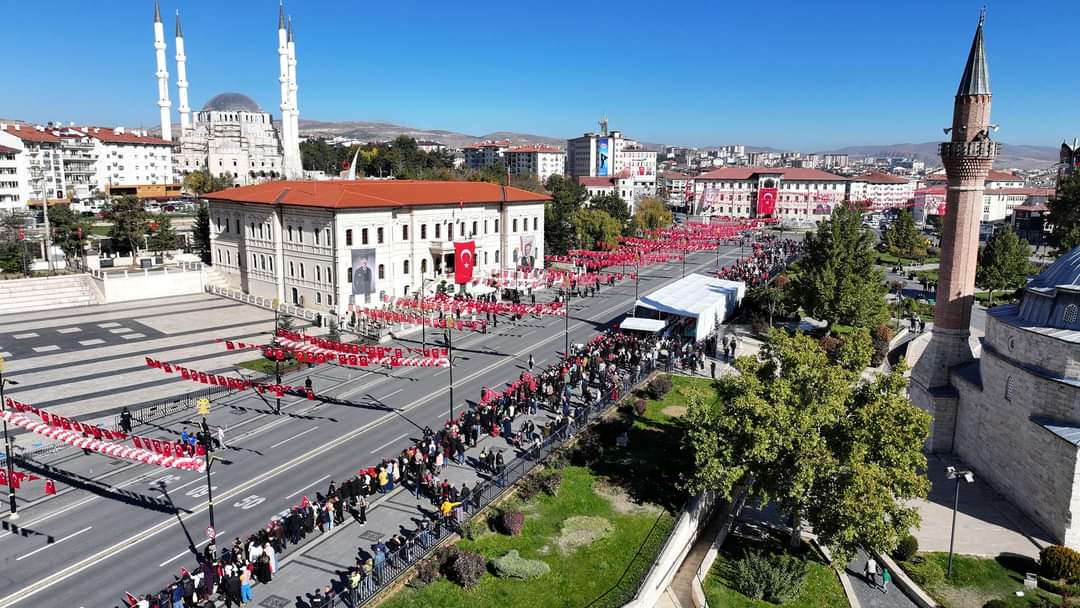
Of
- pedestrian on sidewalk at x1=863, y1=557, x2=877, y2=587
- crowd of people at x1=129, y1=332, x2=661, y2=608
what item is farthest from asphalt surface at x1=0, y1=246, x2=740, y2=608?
pedestrian on sidewalk at x1=863, y1=557, x2=877, y2=587

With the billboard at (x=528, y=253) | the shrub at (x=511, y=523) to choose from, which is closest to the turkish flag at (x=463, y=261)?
the billboard at (x=528, y=253)

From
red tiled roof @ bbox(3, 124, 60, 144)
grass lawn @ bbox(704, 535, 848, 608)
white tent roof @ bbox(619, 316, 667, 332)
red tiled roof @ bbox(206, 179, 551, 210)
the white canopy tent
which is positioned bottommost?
grass lawn @ bbox(704, 535, 848, 608)

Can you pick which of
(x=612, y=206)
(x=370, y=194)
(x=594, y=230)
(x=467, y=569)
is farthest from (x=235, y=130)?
(x=467, y=569)

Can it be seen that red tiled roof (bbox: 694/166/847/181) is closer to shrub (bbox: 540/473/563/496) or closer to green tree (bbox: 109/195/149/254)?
green tree (bbox: 109/195/149/254)

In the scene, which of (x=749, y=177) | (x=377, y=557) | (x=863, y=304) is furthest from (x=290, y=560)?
(x=749, y=177)

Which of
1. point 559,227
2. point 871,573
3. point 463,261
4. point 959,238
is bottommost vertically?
point 871,573

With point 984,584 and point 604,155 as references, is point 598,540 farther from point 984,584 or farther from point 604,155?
point 604,155
